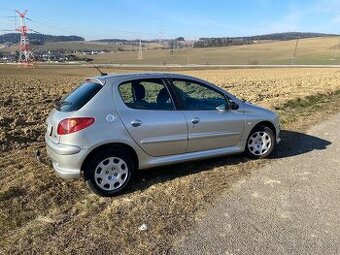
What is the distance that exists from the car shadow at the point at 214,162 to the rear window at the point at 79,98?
132 centimetres

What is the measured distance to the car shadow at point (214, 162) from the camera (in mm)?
6261

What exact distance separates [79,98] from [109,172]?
1.06 meters

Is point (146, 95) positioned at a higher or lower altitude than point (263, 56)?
higher

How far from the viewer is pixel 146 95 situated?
6.18 meters

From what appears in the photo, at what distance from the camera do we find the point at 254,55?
118000mm

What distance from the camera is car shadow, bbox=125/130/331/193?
6.26 metres

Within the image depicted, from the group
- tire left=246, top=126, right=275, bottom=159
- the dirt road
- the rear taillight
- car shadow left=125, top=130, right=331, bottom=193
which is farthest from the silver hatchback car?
the dirt road

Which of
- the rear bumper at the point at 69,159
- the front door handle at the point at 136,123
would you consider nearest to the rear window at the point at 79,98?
the rear bumper at the point at 69,159

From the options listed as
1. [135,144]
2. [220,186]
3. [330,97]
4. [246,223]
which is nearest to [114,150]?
[135,144]

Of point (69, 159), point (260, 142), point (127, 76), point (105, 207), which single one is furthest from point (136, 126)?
point (260, 142)

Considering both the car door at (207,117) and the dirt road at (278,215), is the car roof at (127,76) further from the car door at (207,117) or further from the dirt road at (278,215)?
the dirt road at (278,215)

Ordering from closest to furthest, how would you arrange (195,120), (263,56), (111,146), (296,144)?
(111,146) < (195,120) < (296,144) < (263,56)

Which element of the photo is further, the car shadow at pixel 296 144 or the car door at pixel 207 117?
the car shadow at pixel 296 144

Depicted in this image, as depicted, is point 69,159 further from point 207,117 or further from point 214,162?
point 214,162
